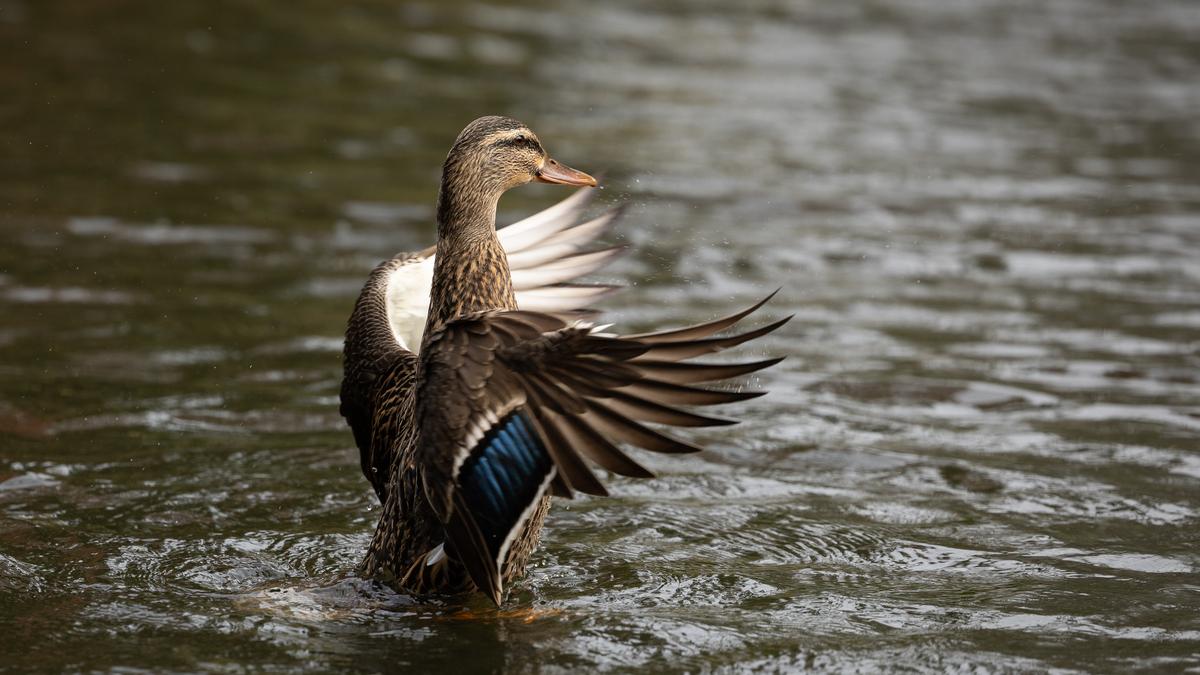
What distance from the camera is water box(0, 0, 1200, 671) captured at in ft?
16.3

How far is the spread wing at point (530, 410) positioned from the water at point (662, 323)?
450 mm

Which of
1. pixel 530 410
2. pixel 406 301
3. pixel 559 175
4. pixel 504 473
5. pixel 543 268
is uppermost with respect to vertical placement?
pixel 559 175

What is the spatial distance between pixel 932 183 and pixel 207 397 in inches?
259

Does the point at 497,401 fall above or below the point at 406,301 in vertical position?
below

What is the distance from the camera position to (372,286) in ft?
20.5

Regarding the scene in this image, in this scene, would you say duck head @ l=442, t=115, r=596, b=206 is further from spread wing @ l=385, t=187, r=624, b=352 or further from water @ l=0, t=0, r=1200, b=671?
water @ l=0, t=0, r=1200, b=671

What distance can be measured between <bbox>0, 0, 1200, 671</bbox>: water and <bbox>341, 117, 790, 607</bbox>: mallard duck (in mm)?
238

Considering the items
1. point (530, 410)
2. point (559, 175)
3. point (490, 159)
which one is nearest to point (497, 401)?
point (530, 410)

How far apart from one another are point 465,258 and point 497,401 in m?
0.78

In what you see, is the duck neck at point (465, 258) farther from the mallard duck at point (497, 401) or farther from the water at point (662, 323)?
the water at point (662, 323)

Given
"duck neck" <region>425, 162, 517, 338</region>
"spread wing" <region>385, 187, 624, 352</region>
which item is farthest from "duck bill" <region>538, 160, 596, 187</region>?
"spread wing" <region>385, 187, 624, 352</region>

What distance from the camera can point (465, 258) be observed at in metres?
5.21

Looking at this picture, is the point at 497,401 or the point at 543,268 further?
the point at 543,268

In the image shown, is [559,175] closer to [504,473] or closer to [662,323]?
[504,473]
